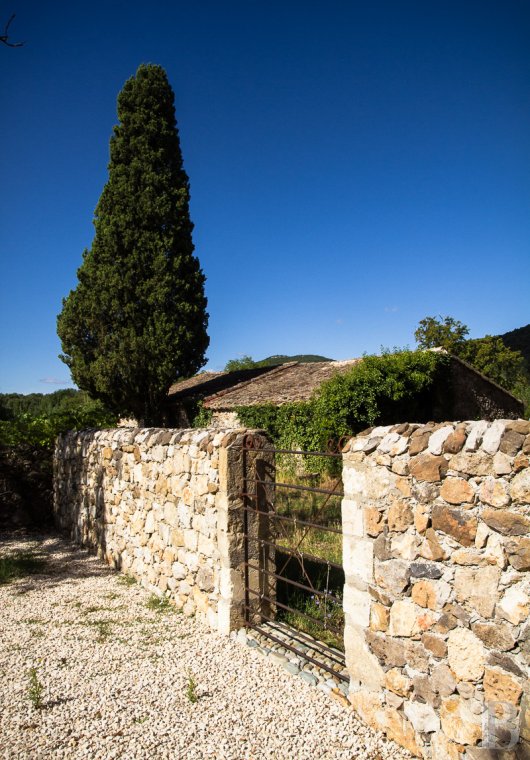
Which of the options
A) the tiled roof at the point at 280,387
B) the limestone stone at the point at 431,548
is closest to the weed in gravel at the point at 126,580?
the limestone stone at the point at 431,548

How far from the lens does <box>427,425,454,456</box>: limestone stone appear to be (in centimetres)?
272

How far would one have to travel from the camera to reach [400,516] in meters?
2.94

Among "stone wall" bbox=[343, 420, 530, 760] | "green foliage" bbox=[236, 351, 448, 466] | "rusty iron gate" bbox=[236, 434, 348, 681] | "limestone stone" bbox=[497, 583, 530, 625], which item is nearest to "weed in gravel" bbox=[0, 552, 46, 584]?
"rusty iron gate" bbox=[236, 434, 348, 681]

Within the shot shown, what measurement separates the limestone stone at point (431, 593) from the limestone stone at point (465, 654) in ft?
0.49

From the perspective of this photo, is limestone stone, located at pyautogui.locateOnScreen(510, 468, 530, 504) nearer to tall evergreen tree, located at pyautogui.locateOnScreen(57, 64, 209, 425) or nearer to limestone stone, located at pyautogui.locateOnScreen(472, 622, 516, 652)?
limestone stone, located at pyautogui.locateOnScreen(472, 622, 516, 652)

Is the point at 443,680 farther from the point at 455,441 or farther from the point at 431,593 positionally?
the point at 455,441

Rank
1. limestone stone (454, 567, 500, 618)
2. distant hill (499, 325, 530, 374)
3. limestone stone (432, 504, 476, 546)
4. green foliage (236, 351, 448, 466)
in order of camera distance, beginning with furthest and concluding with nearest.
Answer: distant hill (499, 325, 530, 374), green foliage (236, 351, 448, 466), limestone stone (432, 504, 476, 546), limestone stone (454, 567, 500, 618)

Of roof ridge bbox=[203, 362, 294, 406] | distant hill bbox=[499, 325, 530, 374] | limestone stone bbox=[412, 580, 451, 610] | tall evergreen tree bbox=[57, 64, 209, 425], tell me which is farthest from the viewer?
distant hill bbox=[499, 325, 530, 374]

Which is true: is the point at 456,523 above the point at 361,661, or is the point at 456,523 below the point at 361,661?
above

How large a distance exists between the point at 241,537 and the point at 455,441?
2.62 meters

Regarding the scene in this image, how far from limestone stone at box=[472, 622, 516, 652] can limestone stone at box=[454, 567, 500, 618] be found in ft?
0.18

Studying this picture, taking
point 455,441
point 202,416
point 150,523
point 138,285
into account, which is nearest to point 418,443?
point 455,441

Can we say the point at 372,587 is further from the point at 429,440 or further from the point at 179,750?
the point at 179,750

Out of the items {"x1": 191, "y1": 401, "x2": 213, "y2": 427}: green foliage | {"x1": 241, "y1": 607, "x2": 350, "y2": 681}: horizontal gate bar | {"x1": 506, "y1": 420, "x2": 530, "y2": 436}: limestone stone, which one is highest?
{"x1": 191, "y1": 401, "x2": 213, "y2": 427}: green foliage
